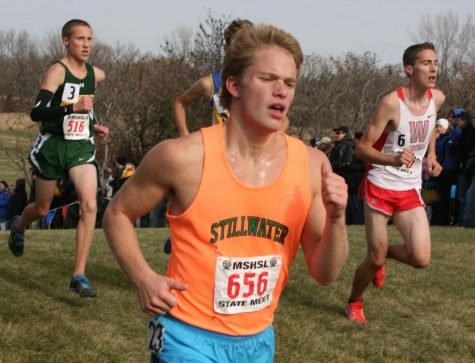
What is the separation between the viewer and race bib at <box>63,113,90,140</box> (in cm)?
680

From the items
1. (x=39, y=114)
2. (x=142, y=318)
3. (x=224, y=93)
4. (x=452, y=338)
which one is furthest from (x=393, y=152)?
(x=224, y=93)

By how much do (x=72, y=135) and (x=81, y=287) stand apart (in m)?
1.34

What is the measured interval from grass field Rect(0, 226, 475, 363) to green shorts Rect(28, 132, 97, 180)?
1074 mm

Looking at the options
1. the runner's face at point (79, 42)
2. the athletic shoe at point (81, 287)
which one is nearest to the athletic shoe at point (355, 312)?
the athletic shoe at point (81, 287)

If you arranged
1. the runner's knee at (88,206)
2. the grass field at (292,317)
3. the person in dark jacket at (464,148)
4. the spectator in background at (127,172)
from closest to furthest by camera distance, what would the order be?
the grass field at (292,317)
the runner's knee at (88,206)
the person in dark jacket at (464,148)
the spectator in background at (127,172)

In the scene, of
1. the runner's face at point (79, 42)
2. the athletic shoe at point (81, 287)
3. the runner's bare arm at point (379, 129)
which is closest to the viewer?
the runner's bare arm at point (379, 129)

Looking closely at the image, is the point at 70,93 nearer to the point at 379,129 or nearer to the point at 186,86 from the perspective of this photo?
the point at 379,129

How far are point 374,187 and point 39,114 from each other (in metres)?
2.85

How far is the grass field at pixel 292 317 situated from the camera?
559 cm

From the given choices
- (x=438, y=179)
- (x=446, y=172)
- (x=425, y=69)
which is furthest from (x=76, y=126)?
(x=438, y=179)

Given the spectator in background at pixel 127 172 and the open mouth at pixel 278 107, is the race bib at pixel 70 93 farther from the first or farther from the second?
the spectator in background at pixel 127 172

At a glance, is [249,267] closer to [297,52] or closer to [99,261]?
[297,52]

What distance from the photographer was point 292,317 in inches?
260

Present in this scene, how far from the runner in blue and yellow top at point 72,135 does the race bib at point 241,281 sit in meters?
3.58
